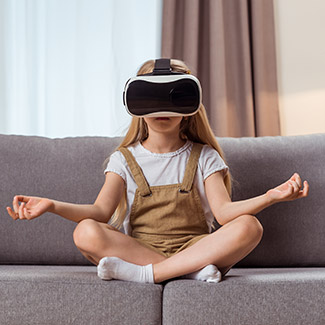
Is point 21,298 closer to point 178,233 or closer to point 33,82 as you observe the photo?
point 178,233

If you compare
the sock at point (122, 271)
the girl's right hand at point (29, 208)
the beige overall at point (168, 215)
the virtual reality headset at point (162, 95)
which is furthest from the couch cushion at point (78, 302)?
the virtual reality headset at point (162, 95)

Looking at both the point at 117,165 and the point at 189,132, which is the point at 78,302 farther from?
the point at 189,132

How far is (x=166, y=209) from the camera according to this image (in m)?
1.44

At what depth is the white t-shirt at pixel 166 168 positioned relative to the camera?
1499mm

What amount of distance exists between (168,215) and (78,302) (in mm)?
397

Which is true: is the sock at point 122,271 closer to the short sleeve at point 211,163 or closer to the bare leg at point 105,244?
the bare leg at point 105,244

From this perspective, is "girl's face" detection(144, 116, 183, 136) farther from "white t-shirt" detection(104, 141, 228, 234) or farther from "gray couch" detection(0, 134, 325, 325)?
A: "gray couch" detection(0, 134, 325, 325)

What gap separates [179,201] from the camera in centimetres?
146

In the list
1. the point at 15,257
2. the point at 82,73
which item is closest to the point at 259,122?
the point at 82,73

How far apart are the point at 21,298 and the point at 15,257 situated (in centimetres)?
49

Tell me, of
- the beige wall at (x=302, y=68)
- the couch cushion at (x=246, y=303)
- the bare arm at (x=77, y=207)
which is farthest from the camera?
the beige wall at (x=302, y=68)

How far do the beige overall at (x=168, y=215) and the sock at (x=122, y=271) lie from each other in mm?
193

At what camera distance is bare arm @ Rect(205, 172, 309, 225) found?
1.20 m

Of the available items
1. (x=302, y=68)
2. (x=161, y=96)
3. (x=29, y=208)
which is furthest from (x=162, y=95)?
(x=302, y=68)
